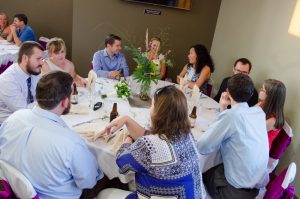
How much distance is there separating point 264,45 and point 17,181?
10.6 ft

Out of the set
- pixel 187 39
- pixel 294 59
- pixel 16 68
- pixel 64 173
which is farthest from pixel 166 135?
pixel 187 39

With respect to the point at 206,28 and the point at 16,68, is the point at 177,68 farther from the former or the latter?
the point at 16,68

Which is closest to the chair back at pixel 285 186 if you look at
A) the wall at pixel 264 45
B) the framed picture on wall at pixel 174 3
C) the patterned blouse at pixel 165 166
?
the patterned blouse at pixel 165 166

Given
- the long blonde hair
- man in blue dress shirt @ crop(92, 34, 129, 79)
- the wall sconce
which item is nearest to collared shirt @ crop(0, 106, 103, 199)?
the long blonde hair

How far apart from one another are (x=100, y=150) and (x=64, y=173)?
35 cm

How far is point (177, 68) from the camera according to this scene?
514 cm

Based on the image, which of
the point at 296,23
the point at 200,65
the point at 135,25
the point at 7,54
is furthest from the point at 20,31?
the point at 296,23

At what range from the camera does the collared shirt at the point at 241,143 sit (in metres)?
1.80

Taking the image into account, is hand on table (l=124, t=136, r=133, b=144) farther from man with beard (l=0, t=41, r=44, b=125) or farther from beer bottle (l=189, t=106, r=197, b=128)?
man with beard (l=0, t=41, r=44, b=125)

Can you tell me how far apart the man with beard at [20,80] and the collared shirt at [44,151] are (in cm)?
76

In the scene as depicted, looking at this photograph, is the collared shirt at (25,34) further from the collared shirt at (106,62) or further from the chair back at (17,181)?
the chair back at (17,181)

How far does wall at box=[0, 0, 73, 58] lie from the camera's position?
515 cm

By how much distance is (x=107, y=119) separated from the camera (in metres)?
2.19

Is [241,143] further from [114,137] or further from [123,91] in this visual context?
[123,91]
